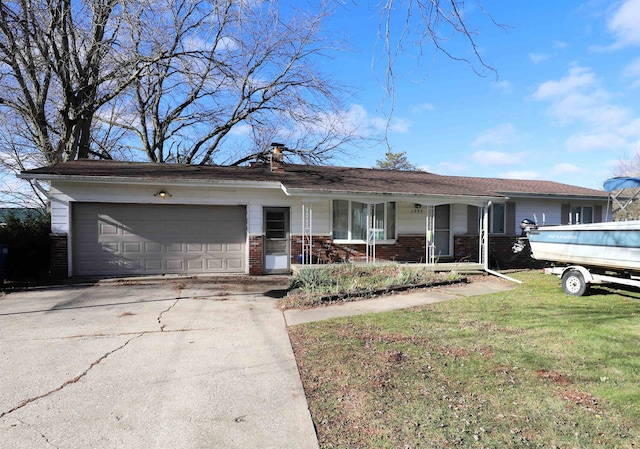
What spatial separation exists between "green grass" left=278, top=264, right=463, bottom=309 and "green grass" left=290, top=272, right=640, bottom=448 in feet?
5.17

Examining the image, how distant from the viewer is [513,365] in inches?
169

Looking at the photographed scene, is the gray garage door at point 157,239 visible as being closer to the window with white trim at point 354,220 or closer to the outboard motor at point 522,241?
the window with white trim at point 354,220

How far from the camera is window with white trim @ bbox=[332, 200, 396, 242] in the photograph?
12656 mm

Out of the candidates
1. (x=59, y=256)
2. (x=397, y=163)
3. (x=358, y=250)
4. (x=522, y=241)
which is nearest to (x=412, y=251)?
(x=358, y=250)

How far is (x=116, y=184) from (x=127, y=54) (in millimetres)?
3457

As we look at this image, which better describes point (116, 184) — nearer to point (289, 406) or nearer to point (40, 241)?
point (40, 241)

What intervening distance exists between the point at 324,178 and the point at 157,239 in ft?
18.6

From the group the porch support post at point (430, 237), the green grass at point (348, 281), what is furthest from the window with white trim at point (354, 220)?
the green grass at point (348, 281)

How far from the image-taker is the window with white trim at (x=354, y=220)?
41.5 feet

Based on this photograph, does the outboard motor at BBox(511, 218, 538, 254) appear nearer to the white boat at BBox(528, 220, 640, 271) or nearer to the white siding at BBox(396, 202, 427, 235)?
the white siding at BBox(396, 202, 427, 235)

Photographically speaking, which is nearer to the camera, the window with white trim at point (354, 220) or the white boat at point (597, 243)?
the white boat at point (597, 243)

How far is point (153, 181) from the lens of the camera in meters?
10.7

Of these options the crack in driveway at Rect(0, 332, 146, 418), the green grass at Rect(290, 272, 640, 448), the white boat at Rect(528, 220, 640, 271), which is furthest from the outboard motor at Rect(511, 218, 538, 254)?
the crack in driveway at Rect(0, 332, 146, 418)

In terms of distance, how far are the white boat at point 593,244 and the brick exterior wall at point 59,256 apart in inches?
484
